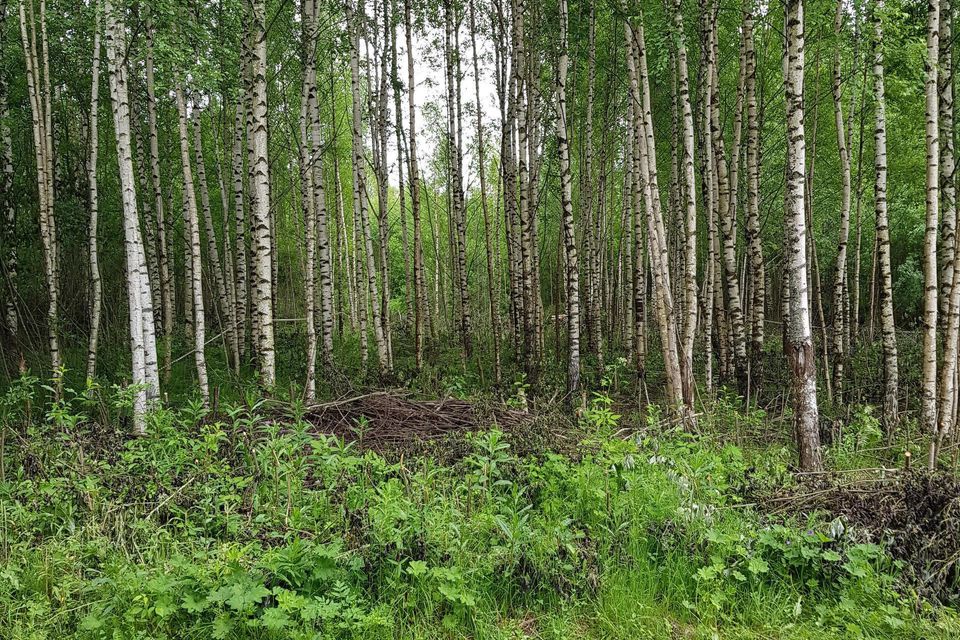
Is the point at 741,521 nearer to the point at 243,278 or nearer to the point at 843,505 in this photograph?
the point at 843,505

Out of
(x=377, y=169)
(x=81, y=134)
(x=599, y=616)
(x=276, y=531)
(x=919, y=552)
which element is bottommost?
(x=599, y=616)

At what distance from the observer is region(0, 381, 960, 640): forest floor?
8.77 ft

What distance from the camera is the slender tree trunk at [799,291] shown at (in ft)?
15.3

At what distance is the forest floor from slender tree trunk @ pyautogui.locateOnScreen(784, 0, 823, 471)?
501 mm

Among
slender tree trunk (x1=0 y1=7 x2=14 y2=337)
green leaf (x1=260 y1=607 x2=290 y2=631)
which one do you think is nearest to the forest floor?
green leaf (x1=260 y1=607 x2=290 y2=631)

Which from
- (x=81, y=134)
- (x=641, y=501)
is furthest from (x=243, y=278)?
(x=641, y=501)

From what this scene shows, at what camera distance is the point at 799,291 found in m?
4.66

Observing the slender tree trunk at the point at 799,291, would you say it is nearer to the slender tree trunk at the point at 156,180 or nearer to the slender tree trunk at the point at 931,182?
the slender tree trunk at the point at 931,182

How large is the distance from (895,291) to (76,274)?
25790mm

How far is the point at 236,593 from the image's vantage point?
101 inches

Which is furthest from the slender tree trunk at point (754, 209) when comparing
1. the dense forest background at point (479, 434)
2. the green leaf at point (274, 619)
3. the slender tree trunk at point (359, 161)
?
the green leaf at point (274, 619)

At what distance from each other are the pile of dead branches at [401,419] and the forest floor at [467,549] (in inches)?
52.9

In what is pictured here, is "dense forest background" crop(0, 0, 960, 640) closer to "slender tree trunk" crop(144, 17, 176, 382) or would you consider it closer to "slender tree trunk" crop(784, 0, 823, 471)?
"slender tree trunk" crop(784, 0, 823, 471)

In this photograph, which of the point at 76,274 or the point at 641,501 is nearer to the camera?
the point at 641,501
